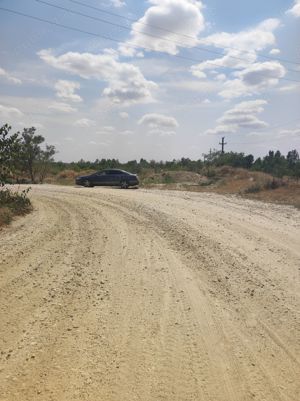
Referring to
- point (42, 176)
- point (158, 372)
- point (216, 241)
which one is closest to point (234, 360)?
point (158, 372)

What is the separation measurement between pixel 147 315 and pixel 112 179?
78.6 feet

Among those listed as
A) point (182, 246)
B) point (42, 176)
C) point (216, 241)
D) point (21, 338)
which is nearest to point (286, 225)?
point (216, 241)

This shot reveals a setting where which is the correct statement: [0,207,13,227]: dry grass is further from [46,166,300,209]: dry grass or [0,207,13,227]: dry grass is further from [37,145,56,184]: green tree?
[37,145,56,184]: green tree

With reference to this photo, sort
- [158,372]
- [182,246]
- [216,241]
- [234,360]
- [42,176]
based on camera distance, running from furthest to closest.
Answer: [42,176] → [216,241] → [182,246] → [234,360] → [158,372]

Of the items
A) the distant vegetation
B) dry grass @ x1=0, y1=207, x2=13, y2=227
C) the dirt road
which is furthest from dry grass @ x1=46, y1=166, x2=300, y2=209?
dry grass @ x1=0, y1=207, x2=13, y2=227

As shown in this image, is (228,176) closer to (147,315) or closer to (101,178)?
(101,178)

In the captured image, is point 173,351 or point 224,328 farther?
point 224,328

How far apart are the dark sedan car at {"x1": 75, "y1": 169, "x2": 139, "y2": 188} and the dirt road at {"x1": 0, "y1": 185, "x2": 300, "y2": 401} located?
58.3 feet

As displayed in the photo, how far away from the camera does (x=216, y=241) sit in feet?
34.1

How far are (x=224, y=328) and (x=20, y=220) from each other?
8.83 m

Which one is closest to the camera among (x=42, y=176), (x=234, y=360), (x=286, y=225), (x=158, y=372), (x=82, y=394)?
(x=82, y=394)

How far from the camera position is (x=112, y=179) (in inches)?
1160

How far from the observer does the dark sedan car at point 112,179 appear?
95.5ft

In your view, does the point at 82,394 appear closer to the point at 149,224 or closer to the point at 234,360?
the point at 234,360
